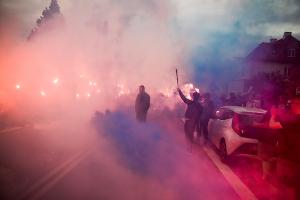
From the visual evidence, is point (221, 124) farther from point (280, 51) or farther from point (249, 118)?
point (280, 51)

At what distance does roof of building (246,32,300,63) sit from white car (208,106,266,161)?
6062cm

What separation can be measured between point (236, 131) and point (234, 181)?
2117 millimetres

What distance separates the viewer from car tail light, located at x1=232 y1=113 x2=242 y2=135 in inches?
Answer: 428

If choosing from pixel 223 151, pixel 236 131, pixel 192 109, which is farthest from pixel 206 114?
pixel 236 131

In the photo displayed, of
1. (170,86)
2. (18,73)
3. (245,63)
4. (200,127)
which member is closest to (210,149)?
(200,127)

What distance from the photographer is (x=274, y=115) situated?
25.4ft

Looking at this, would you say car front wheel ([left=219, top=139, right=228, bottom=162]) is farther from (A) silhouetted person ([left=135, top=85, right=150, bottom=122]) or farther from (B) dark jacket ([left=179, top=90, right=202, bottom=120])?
(A) silhouetted person ([left=135, top=85, right=150, bottom=122])

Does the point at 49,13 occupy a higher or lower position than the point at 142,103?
higher

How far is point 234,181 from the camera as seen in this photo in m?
9.03

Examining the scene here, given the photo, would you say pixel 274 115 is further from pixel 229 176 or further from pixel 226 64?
Result: pixel 226 64

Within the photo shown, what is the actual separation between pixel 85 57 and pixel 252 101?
1791 centimetres

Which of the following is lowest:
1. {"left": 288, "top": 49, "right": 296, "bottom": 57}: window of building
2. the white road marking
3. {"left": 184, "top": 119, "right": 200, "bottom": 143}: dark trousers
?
the white road marking

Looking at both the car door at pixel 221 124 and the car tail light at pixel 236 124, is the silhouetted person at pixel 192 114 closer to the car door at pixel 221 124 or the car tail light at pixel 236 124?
the car door at pixel 221 124

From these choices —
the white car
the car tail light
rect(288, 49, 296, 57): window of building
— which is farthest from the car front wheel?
rect(288, 49, 296, 57): window of building
